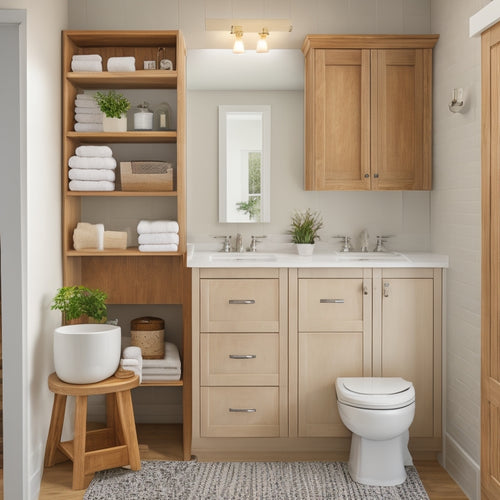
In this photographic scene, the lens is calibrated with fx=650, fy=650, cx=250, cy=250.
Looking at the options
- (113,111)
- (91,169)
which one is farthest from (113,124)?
(91,169)

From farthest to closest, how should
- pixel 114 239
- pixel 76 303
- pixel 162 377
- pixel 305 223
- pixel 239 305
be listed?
pixel 305 223 < pixel 114 239 < pixel 162 377 < pixel 239 305 < pixel 76 303

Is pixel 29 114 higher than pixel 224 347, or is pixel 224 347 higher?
pixel 29 114

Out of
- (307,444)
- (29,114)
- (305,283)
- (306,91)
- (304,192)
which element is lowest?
(307,444)

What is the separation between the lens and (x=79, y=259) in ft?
12.3

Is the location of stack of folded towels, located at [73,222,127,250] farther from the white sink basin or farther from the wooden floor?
the wooden floor

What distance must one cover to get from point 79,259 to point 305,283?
1337 mm

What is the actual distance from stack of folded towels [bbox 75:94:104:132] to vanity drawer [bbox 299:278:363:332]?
1.42 meters

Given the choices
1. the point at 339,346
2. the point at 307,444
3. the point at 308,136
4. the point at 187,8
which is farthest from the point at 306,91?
the point at 307,444

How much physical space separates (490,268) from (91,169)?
6.84 feet

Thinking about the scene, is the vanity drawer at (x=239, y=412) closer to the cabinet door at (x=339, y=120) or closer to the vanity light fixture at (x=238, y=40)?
the cabinet door at (x=339, y=120)

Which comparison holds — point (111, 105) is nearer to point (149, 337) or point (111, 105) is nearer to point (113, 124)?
point (113, 124)

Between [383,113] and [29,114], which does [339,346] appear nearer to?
[383,113]

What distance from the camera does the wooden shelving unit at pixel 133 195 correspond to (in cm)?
349

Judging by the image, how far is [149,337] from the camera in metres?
3.60
